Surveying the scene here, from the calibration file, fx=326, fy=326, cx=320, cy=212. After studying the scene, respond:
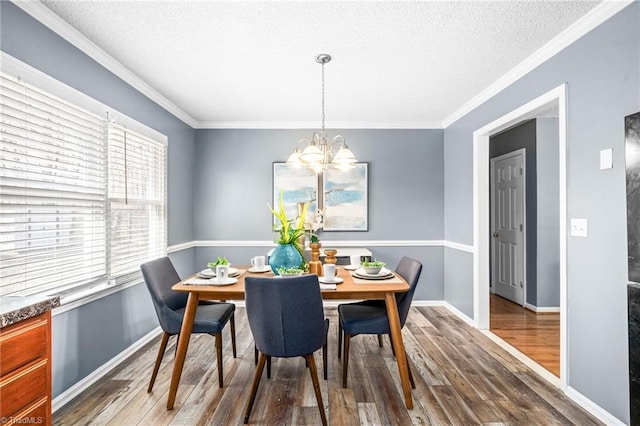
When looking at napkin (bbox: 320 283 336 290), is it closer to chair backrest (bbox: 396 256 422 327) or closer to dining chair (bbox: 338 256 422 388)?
dining chair (bbox: 338 256 422 388)

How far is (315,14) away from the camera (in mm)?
2014

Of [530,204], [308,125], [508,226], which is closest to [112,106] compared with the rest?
[308,125]

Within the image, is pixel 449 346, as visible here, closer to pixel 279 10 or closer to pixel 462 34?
pixel 462 34

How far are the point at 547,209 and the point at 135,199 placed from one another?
15.6ft

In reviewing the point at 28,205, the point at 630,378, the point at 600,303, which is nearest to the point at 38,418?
the point at 28,205

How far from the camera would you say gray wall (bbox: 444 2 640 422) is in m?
1.85

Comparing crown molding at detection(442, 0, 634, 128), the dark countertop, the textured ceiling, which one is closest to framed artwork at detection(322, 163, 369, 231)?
the textured ceiling

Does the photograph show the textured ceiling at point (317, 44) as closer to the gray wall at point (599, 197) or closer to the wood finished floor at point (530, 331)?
the gray wall at point (599, 197)

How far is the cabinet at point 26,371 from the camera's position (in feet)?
4.11

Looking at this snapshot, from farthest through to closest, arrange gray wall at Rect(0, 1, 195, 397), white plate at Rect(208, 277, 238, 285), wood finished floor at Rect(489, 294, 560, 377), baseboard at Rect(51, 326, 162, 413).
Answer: wood finished floor at Rect(489, 294, 560, 377) < white plate at Rect(208, 277, 238, 285) < baseboard at Rect(51, 326, 162, 413) < gray wall at Rect(0, 1, 195, 397)

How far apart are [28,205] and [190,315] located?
1129 mm

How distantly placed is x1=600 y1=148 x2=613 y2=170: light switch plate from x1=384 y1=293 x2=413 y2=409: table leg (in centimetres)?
149

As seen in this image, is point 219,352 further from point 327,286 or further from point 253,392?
point 327,286

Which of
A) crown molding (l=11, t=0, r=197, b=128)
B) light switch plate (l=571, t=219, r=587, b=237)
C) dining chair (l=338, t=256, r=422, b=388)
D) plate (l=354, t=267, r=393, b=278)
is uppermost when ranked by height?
crown molding (l=11, t=0, r=197, b=128)
